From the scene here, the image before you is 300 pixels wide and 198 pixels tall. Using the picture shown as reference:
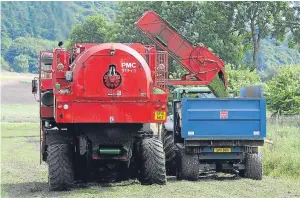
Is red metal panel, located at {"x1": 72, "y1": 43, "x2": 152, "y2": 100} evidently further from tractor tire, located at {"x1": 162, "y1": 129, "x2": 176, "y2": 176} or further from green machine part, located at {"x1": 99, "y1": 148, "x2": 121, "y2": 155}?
tractor tire, located at {"x1": 162, "y1": 129, "x2": 176, "y2": 176}

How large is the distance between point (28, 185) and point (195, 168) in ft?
12.9

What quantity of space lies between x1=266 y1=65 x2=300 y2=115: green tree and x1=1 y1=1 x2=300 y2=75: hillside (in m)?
20.8

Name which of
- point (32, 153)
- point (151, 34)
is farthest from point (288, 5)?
point (151, 34)

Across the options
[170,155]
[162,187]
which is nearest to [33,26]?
[162,187]

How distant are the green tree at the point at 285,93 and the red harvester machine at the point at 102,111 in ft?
72.6

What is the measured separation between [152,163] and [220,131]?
8.12 feet

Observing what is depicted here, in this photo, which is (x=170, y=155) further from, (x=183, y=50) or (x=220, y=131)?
(x=183, y=50)

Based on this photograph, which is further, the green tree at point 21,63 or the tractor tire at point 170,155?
the tractor tire at point 170,155

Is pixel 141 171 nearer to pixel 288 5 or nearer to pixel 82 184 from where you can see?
pixel 82 184

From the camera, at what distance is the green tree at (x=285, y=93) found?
4058 centimetres

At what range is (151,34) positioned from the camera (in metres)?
23.8

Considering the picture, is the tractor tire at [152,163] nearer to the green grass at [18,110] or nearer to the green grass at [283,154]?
the green grass at [283,154]

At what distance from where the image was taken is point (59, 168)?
17.1m

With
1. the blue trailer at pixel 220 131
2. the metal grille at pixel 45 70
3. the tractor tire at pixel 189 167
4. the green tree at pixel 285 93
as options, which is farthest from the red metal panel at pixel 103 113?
the green tree at pixel 285 93
